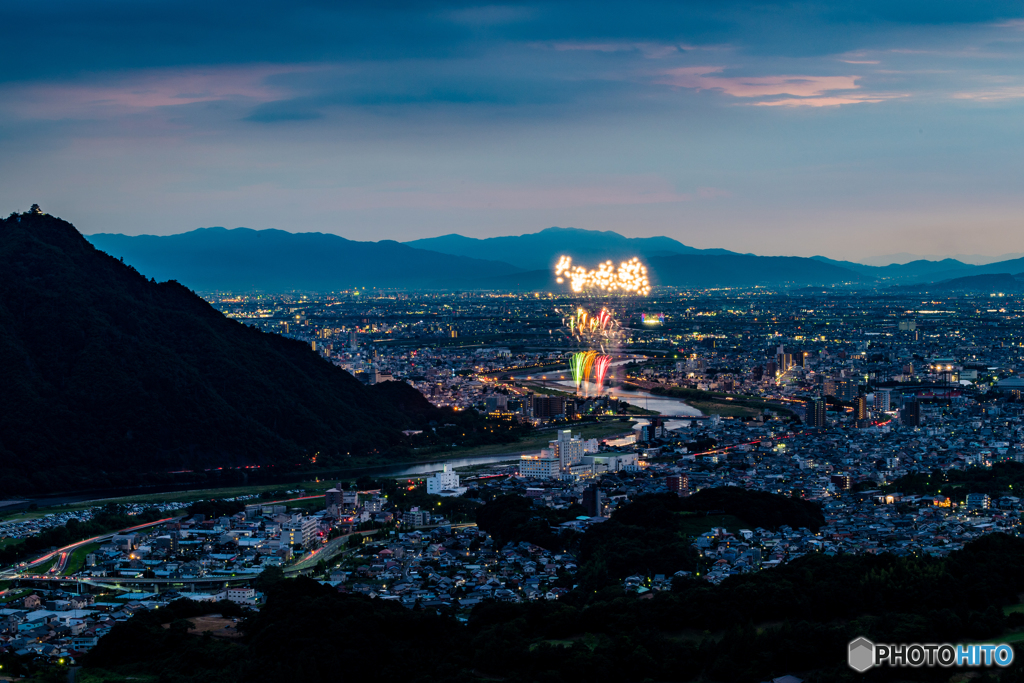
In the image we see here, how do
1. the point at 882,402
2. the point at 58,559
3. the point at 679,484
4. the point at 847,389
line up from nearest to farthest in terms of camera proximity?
the point at 58,559
the point at 679,484
the point at 882,402
the point at 847,389

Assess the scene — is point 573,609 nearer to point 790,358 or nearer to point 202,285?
point 790,358

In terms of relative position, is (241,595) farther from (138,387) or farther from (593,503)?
(138,387)

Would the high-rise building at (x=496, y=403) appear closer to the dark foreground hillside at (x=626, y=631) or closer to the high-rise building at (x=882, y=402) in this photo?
the high-rise building at (x=882, y=402)

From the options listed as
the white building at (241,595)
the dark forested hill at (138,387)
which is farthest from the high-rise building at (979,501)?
the dark forested hill at (138,387)

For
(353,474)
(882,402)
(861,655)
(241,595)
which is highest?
(861,655)

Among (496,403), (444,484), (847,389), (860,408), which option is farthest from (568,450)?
(847,389)
